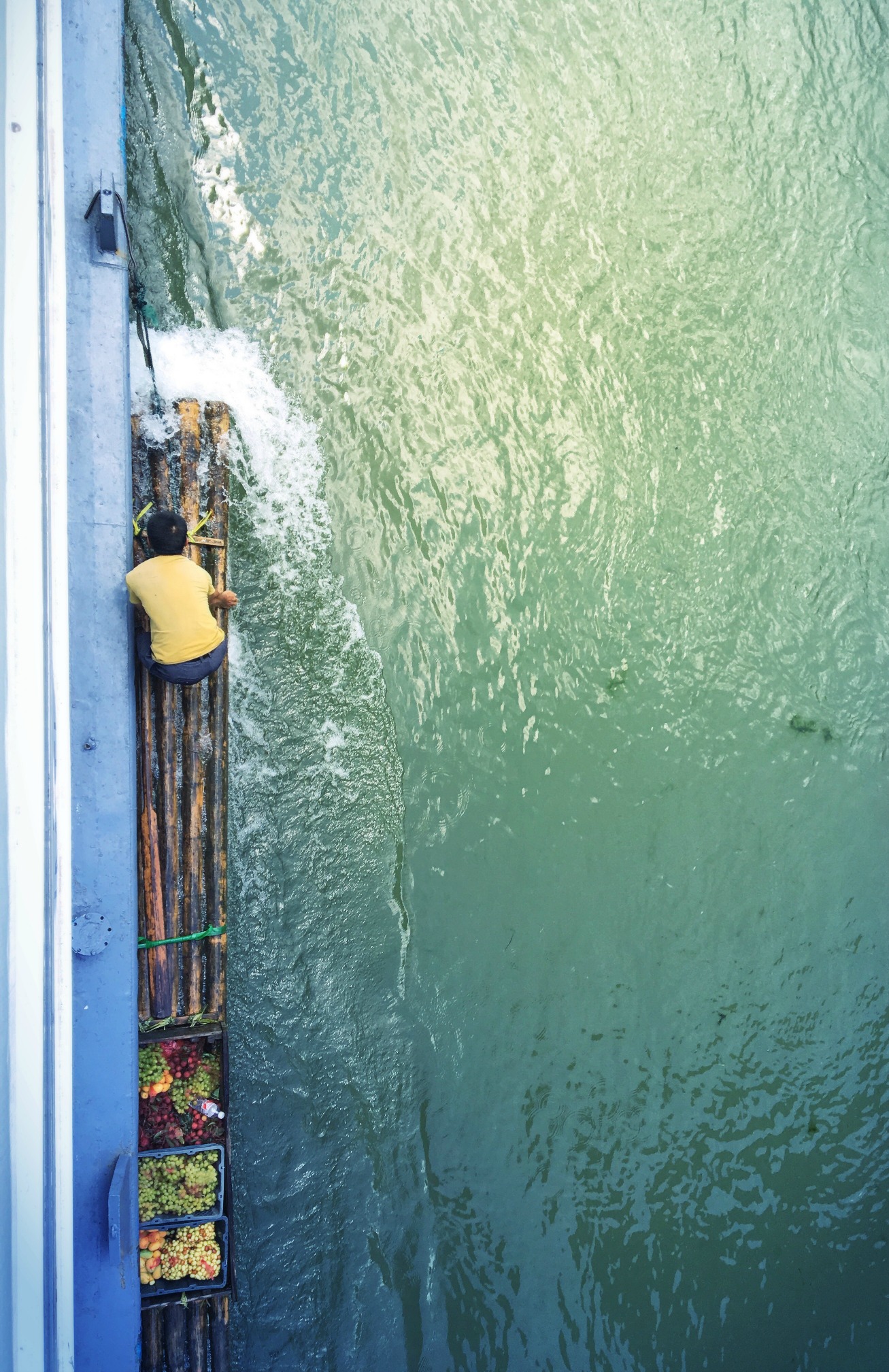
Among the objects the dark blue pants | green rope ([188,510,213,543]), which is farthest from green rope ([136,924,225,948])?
green rope ([188,510,213,543])

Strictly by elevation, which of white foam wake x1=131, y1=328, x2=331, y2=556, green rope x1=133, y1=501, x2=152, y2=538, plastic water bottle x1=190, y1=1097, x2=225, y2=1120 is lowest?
plastic water bottle x1=190, y1=1097, x2=225, y2=1120

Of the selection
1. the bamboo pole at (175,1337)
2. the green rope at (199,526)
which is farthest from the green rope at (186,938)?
the green rope at (199,526)

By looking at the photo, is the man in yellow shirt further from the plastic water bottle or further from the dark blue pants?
the plastic water bottle

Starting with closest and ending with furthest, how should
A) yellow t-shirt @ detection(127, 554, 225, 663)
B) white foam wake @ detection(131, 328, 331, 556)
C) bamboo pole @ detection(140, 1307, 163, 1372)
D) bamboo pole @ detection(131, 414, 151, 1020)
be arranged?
yellow t-shirt @ detection(127, 554, 225, 663) → bamboo pole @ detection(140, 1307, 163, 1372) → bamboo pole @ detection(131, 414, 151, 1020) → white foam wake @ detection(131, 328, 331, 556)

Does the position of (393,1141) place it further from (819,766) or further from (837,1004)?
(819,766)

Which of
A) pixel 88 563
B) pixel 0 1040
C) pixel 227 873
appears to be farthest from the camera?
pixel 227 873

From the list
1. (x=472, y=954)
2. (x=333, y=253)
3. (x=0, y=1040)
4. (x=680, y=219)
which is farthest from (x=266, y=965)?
(x=680, y=219)

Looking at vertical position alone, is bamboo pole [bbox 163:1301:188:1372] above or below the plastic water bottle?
below
